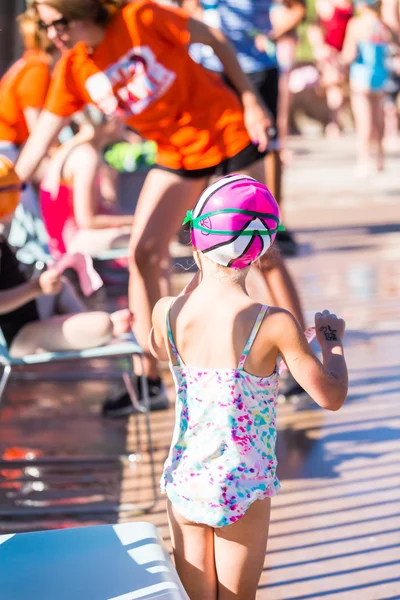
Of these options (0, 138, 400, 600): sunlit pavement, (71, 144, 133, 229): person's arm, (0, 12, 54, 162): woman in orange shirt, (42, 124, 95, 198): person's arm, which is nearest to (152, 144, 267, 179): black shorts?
(0, 138, 400, 600): sunlit pavement

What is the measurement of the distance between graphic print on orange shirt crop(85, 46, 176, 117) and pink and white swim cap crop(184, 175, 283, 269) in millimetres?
1829

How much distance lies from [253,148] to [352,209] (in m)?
5.50

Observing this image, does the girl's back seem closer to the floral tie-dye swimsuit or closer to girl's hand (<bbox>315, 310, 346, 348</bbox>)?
the floral tie-dye swimsuit

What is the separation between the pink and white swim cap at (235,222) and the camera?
2205 mm

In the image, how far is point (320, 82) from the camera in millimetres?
16062

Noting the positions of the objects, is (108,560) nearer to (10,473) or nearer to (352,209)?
(10,473)

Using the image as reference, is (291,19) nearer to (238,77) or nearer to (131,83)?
(238,77)

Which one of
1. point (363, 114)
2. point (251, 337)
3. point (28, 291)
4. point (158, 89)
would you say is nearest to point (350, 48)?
point (363, 114)

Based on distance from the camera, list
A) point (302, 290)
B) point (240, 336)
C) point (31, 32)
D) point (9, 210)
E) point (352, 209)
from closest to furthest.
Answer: point (240, 336) < point (9, 210) < point (31, 32) < point (302, 290) < point (352, 209)

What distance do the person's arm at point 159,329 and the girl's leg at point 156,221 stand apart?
1.74 m

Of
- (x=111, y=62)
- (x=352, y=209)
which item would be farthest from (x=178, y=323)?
(x=352, y=209)

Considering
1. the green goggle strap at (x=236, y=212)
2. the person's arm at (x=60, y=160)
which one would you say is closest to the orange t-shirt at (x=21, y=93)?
the person's arm at (x=60, y=160)

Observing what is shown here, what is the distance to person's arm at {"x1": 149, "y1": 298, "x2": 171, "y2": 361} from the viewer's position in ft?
7.78

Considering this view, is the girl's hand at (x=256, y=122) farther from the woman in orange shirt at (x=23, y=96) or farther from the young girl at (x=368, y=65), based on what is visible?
the young girl at (x=368, y=65)
